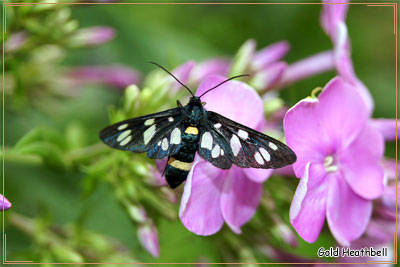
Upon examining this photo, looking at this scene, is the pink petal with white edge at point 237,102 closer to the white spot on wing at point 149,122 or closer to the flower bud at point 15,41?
the white spot on wing at point 149,122

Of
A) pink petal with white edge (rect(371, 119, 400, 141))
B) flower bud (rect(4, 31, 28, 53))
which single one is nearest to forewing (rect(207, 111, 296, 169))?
pink petal with white edge (rect(371, 119, 400, 141))

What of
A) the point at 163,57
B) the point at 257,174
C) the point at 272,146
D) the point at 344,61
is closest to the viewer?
the point at 272,146

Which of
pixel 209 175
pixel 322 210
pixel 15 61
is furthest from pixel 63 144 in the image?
pixel 322 210

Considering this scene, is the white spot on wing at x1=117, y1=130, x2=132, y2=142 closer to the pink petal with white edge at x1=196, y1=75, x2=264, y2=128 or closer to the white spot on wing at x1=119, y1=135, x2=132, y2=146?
the white spot on wing at x1=119, y1=135, x2=132, y2=146

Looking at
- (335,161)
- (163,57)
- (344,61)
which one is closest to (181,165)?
(335,161)

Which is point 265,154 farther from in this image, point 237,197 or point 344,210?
point 344,210

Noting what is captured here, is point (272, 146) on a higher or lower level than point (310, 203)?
higher

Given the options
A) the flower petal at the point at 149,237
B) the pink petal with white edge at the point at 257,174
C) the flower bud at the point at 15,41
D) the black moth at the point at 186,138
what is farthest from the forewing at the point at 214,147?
the flower bud at the point at 15,41
